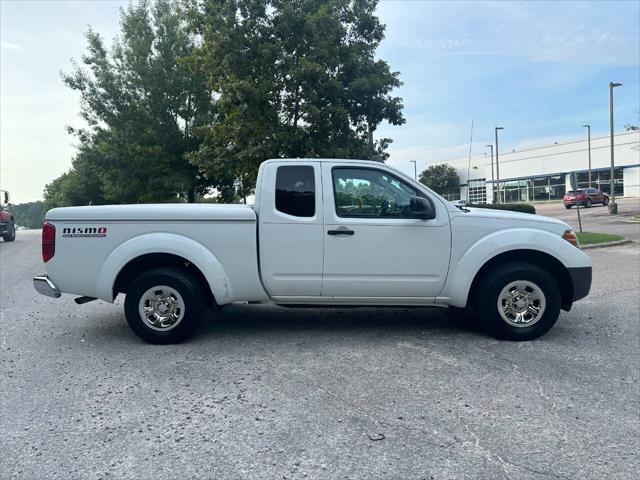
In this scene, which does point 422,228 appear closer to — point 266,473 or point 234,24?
point 266,473

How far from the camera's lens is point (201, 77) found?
22.6m

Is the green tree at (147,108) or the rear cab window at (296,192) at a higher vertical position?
the green tree at (147,108)

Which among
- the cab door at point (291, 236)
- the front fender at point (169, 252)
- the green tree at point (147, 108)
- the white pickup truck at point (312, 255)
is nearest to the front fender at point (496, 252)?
the white pickup truck at point (312, 255)

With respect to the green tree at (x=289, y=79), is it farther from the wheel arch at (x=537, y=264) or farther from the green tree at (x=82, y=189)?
the green tree at (x=82, y=189)

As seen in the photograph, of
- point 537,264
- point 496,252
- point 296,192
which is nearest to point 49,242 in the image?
point 296,192

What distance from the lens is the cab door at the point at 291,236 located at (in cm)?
518

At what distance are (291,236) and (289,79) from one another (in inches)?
458

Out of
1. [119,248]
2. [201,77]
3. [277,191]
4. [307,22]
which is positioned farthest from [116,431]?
[201,77]

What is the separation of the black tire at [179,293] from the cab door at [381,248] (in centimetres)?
136

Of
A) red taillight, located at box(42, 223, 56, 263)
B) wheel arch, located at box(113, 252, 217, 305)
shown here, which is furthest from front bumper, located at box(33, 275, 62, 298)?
wheel arch, located at box(113, 252, 217, 305)

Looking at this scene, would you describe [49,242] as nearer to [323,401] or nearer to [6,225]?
[323,401]

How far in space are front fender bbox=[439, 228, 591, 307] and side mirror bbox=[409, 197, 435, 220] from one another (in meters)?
0.53

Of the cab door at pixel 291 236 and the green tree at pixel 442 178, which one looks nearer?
the cab door at pixel 291 236

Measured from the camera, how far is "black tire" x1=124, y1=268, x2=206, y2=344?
5117mm
